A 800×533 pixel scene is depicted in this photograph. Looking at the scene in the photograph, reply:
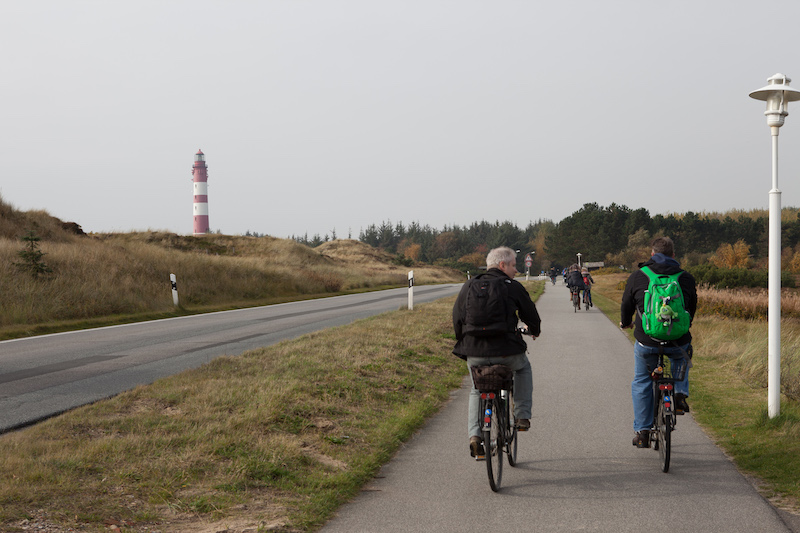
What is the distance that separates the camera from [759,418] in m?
7.07

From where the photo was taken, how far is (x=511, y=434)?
5.66m

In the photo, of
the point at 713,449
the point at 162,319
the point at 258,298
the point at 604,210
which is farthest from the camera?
the point at 604,210

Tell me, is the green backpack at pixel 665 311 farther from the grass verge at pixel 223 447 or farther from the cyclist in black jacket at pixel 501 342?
the grass verge at pixel 223 447

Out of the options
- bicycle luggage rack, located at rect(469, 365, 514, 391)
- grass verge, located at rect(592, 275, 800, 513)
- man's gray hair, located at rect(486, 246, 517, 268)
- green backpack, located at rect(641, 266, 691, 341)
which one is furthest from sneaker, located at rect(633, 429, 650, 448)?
man's gray hair, located at rect(486, 246, 517, 268)

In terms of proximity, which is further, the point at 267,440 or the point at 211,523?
the point at 267,440

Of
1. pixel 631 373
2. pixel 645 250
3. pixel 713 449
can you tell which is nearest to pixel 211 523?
pixel 713 449

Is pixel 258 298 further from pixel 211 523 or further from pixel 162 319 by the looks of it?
pixel 211 523

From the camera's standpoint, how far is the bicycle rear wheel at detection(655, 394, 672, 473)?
544 cm

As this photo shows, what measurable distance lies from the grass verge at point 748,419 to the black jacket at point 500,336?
2095 millimetres

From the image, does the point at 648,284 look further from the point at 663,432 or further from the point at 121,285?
the point at 121,285

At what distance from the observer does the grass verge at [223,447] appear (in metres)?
4.45

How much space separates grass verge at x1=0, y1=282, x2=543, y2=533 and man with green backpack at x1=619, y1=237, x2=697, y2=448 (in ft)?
7.49

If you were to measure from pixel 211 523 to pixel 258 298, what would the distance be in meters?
27.6

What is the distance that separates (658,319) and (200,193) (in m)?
75.2
